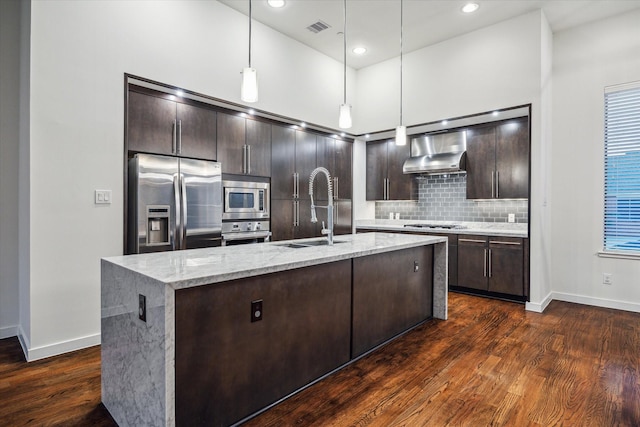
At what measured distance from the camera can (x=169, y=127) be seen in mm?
3416

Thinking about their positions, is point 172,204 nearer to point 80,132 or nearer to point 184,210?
point 184,210

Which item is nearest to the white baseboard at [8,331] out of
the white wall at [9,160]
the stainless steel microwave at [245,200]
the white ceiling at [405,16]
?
the white wall at [9,160]

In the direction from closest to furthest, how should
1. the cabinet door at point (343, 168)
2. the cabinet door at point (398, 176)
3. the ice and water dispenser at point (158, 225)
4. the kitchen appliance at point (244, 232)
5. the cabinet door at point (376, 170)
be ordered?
the ice and water dispenser at point (158, 225) → the kitchen appliance at point (244, 232) → the cabinet door at point (343, 168) → the cabinet door at point (398, 176) → the cabinet door at point (376, 170)

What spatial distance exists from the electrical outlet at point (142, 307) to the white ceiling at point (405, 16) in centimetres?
344

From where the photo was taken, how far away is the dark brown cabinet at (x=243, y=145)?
3912 millimetres

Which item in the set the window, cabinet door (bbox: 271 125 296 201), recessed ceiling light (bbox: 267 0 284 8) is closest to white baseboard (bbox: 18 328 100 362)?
cabinet door (bbox: 271 125 296 201)

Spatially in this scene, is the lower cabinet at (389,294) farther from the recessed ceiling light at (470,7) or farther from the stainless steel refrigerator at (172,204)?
the recessed ceiling light at (470,7)

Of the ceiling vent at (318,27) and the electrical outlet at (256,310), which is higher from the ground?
the ceiling vent at (318,27)

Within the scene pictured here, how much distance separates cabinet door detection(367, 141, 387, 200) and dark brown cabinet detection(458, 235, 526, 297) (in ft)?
5.54

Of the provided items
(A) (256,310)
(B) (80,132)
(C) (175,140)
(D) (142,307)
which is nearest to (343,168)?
(C) (175,140)

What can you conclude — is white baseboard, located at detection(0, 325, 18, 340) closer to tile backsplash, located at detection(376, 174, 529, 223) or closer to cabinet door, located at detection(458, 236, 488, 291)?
cabinet door, located at detection(458, 236, 488, 291)

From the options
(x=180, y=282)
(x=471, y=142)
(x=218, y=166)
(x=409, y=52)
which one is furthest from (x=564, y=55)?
(x=180, y=282)

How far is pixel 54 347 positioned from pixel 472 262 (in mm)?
4592

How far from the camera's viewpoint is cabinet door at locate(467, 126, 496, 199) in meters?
4.64
